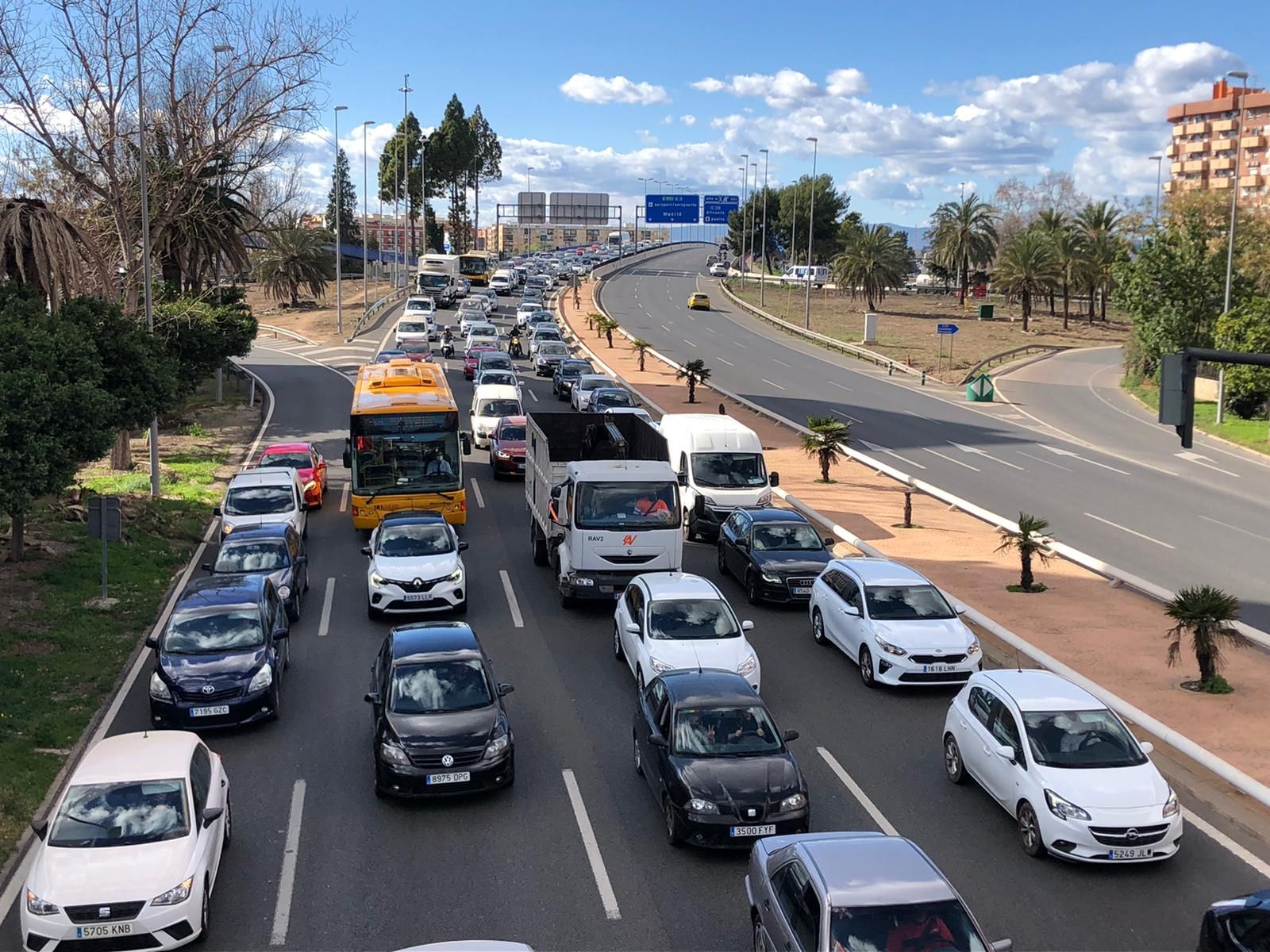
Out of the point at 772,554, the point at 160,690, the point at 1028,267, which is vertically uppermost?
the point at 1028,267

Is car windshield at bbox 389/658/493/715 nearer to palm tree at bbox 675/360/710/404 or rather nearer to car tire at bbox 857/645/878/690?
car tire at bbox 857/645/878/690

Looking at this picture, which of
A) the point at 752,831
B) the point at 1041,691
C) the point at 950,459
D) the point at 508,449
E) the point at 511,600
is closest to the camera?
the point at 752,831

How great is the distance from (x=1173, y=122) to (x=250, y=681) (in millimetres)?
164168

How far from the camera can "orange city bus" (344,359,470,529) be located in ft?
83.6

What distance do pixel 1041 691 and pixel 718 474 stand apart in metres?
14.1

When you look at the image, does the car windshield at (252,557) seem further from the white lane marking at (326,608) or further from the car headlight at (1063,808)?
the car headlight at (1063,808)

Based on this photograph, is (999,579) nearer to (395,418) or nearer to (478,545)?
(478,545)

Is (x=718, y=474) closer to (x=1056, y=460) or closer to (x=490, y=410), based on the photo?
(x=490, y=410)

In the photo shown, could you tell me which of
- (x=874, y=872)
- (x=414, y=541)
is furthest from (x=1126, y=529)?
(x=874, y=872)

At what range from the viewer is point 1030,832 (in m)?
12.3

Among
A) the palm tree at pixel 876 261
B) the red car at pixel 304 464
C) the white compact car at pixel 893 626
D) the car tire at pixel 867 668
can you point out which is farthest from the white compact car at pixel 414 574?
the palm tree at pixel 876 261

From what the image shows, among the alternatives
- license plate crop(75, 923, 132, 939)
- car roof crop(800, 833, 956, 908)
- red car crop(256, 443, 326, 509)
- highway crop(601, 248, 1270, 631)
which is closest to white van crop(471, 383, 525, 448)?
red car crop(256, 443, 326, 509)

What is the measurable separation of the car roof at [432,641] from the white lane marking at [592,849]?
2.01 metres

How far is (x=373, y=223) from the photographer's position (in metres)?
197
